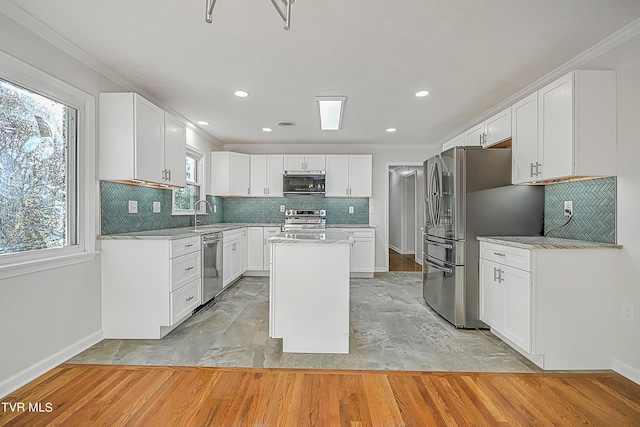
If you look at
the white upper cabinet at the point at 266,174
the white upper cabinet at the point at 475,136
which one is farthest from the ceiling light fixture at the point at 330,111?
the white upper cabinet at the point at 475,136

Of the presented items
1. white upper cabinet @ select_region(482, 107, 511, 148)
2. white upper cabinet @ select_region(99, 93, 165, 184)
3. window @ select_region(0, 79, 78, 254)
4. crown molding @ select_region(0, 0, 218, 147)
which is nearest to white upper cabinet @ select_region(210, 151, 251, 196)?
crown molding @ select_region(0, 0, 218, 147)

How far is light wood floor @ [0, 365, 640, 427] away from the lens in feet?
5.50

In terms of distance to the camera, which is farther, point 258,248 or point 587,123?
point 258,248

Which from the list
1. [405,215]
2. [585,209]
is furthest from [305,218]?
[585,209]

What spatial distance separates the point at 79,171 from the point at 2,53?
2.90 feet

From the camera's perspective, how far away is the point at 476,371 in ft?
7.22

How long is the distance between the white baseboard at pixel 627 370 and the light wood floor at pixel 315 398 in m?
0.04

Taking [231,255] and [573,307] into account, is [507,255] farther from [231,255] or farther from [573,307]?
[231,255]

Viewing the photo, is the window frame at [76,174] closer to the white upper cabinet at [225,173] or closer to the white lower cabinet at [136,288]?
the white lower cabinet at [136,288]

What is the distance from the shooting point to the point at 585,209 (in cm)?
250

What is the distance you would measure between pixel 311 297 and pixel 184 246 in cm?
142

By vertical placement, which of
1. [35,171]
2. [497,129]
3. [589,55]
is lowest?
[35,171]

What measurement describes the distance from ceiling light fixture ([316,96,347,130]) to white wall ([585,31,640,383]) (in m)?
2.24

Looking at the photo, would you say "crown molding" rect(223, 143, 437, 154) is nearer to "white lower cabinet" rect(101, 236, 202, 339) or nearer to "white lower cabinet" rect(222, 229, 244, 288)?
"white lower cabinet" rect(222, 229, 244, 288)
